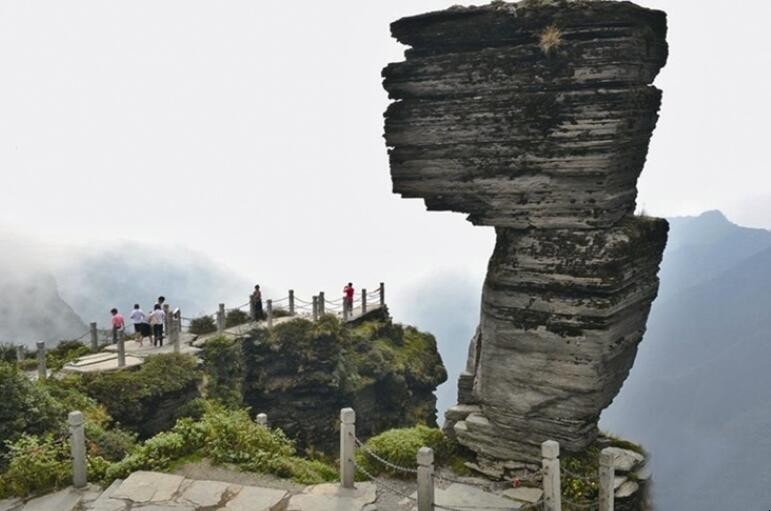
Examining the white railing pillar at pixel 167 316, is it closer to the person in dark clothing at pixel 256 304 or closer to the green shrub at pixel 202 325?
the green shrub at pixel 202 325

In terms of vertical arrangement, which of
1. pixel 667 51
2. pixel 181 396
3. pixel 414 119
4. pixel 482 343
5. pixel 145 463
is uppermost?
pixel 667 51

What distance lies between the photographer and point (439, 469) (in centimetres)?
1323

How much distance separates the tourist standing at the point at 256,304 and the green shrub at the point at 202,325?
1.94m

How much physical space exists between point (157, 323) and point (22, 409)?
32.7 ft

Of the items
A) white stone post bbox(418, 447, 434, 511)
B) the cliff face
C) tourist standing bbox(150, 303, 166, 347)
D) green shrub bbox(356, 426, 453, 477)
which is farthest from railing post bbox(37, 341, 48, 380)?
white stone post bbox(418, 447, 434, 511)

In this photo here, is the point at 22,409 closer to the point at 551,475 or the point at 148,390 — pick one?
the point at 148,390

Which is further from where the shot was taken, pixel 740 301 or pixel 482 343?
pixel 740 301

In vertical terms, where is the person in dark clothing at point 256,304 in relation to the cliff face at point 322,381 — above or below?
above

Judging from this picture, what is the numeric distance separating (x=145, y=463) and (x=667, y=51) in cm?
1149

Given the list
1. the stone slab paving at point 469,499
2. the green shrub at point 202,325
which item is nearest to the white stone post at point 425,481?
the stone slab paving at point 469,499

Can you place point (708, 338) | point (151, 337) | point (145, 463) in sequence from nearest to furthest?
1. point (145, 463)
2. point (151, 337)
3. point (708, 338)

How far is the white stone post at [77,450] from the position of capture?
10453 millimetres

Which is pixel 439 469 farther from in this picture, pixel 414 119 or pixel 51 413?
pixel 51 413

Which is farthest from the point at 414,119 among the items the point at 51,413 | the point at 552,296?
the point at 51,413
